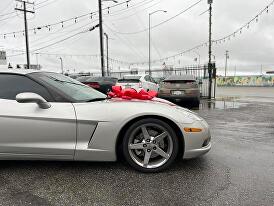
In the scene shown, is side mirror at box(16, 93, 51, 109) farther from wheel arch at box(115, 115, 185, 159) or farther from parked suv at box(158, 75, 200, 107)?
parked suv at box(158, 75, 200, 107)

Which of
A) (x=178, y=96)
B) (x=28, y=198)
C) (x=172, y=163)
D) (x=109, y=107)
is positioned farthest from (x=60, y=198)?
(x=178, y=96)

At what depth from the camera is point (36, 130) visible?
3.23m

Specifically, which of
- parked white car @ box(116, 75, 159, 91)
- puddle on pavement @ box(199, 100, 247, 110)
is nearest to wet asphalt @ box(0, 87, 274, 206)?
puddle on pavement @ box(199, 100, 247, 110)

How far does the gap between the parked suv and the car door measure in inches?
279

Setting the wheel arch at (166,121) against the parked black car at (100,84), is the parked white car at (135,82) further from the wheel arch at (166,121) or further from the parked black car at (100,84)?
the wheel arch at (166,121)

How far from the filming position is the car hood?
3270 mm

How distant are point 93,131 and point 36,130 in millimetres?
673

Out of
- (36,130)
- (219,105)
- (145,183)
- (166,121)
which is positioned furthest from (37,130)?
(219,105)

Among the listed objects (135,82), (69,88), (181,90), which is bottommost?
(181,90)

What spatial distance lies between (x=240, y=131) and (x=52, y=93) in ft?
13.7

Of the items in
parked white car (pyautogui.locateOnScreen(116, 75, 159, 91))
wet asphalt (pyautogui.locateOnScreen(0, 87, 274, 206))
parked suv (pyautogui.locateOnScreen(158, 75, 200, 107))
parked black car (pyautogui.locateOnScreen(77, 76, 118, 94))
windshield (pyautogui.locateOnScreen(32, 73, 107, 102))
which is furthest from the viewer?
parked black car (pyautogui.locateOnScreen(77, 76, 118, 94))

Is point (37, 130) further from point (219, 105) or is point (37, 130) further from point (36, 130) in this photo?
point (219, 105)

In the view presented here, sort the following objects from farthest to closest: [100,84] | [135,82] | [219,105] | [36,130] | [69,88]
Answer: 1. [100,84]
2. [135,82]
3. [219,105]
4. [69,88]
5. [36,130]

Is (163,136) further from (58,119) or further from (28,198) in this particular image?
(28,198)
